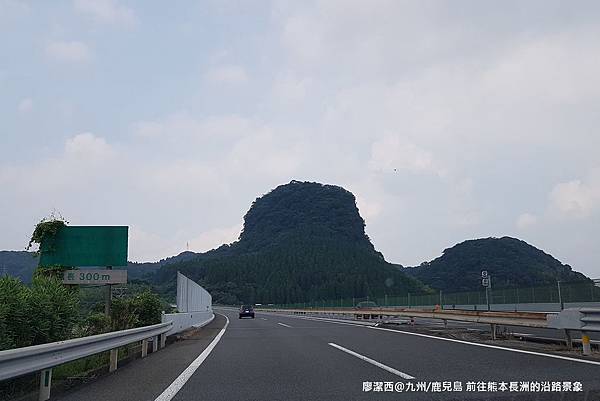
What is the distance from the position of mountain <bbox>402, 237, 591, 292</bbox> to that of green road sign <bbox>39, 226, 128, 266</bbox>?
108106mm

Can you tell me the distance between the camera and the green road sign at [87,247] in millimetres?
18016

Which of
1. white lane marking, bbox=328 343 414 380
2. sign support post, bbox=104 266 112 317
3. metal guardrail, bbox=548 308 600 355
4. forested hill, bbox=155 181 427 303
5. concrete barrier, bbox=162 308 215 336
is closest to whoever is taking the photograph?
white lane marking, bbox=328 343 414 380

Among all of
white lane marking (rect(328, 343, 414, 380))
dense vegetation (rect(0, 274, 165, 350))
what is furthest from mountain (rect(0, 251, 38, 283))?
white lane marking (rect(328, 343, 414, 380))

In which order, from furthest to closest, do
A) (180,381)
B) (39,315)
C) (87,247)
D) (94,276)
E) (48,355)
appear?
(87,247) → (94,276) → (39,315) → (180,381) → (48,355)

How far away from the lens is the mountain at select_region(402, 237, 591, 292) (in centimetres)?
12150

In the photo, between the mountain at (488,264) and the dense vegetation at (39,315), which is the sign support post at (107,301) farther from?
the mountain at (488,264)

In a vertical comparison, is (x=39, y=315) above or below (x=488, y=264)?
below

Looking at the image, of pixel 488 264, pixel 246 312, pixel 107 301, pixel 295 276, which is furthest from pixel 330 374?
pixel 295 276

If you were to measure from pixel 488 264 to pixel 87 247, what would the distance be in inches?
4851

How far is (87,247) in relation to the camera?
18.2m

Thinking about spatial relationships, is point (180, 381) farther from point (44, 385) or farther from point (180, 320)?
point (180, 320)

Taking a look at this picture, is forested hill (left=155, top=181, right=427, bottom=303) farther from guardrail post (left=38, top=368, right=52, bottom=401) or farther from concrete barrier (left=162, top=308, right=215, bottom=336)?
guardrail post (left=38, top=368, right=52, bottom=401)

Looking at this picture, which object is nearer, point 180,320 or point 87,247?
point 87,247

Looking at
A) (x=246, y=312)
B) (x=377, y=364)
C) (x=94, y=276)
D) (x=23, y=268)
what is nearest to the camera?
(x=377, y=364)
